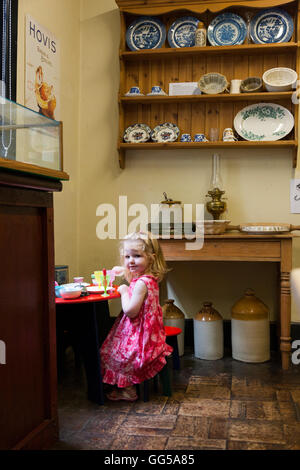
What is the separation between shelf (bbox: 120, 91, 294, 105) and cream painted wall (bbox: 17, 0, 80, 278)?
0.40 m

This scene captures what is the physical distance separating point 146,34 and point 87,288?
6.15 feet

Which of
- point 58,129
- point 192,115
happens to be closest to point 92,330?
point 58,129

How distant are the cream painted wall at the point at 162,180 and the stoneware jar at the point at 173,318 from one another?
11.6 inches

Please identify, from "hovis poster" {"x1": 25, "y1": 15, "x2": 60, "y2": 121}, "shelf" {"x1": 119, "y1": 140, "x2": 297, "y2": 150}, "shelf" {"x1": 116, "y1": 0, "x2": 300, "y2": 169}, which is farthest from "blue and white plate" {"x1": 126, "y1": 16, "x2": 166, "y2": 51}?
"shelf" {"x1": 119, "y1": 140, "x2": 297, "y2": 150}

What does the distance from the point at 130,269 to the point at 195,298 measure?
3.63 feet

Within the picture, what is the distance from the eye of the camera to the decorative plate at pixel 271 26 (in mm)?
3039

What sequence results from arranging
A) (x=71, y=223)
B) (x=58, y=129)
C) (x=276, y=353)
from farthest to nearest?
(x=71, y=223), (x=276, y=353), (x=58, y=129)

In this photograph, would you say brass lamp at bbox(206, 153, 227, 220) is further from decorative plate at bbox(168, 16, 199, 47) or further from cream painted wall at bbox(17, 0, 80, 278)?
cream painted wall at bbox(17, 0, 80, 278)

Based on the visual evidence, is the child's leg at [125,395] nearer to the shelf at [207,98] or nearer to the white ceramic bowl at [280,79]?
the shelf at [207,98]

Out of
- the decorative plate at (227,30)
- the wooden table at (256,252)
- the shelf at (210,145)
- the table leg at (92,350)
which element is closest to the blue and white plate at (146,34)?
the decorative plate at (227,30)

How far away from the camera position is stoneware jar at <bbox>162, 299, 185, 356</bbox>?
2.94 m

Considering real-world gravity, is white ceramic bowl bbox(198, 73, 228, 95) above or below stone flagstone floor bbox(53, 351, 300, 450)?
above

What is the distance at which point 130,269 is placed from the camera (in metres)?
2.29

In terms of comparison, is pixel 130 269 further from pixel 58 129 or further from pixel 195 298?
pixel 195 298
